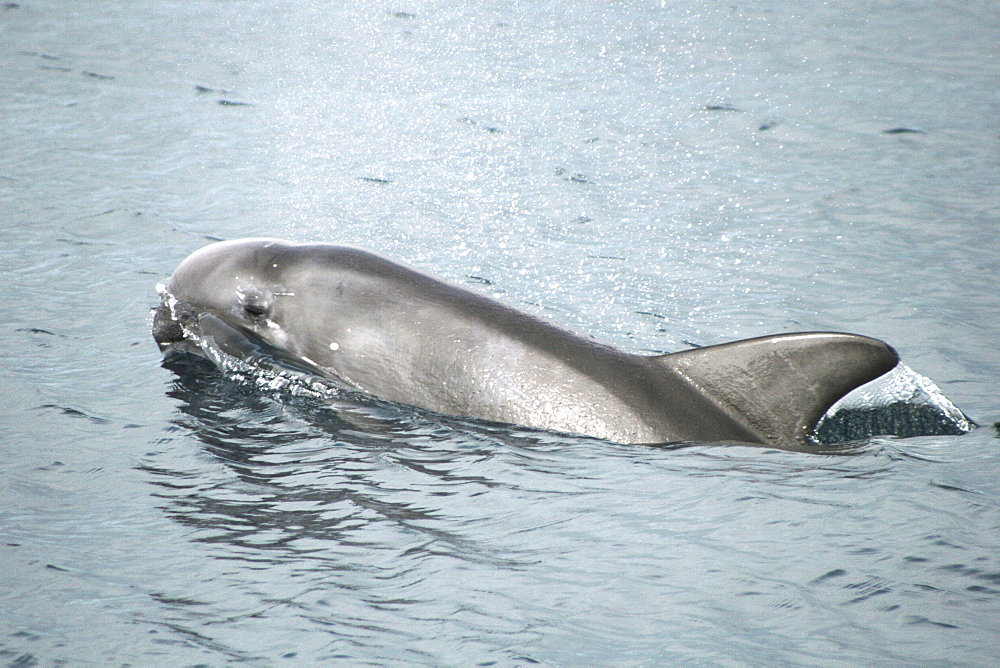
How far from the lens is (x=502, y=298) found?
8055 millimetres

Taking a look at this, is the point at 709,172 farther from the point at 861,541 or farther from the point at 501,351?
the point at 861,541

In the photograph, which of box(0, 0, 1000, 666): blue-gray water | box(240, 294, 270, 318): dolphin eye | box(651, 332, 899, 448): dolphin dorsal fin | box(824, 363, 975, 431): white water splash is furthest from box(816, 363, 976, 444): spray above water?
box(240, 294, 270, 318): dolphin eye

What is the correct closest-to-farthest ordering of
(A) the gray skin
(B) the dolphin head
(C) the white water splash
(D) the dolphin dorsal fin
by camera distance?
(D) the dolphin dorsal fin → (A) the gray skin → (C) the white water splash → (B) the dolphin head

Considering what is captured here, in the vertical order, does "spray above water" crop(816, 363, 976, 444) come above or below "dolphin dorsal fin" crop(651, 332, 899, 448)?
below

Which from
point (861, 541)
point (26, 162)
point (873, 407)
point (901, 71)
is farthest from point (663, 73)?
point (861, 541)

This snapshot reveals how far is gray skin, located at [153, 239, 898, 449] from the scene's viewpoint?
5.71 metres

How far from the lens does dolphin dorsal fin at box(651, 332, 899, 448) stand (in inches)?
220

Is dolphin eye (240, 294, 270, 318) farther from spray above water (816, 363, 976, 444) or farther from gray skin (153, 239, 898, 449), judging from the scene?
spray above water (816, 363, 976, 444)

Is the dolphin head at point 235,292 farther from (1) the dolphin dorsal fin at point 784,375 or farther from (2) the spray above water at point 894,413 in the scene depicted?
(2) the spray above water at point 894,413

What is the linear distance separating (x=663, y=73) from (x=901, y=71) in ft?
12.1

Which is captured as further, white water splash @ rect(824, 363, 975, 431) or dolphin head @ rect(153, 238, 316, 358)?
dolphin head @ rect(153, 238, 316, 358)

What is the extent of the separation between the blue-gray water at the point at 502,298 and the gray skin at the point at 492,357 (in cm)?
21

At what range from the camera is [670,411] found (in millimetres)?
5766

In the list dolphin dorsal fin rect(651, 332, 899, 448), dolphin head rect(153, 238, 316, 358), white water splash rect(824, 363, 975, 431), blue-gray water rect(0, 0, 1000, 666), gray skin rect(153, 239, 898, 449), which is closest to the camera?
blue-gray water rect(0, 0, 1000, 666)
